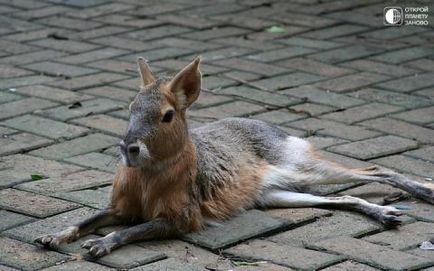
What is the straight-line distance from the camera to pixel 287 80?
8.94m

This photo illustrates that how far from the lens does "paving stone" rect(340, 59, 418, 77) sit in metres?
9.16

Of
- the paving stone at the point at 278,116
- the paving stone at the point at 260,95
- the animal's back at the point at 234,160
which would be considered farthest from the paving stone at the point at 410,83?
the animal's back at the point at 234,160

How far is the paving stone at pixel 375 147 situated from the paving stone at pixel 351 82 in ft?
4.49

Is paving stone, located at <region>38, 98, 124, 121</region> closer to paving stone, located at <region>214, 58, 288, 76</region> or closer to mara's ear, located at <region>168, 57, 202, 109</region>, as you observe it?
paving stone, located at <region>214, 58, 288, 76</region>

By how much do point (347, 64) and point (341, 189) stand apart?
10.2 ft

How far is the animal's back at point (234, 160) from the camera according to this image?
590cm

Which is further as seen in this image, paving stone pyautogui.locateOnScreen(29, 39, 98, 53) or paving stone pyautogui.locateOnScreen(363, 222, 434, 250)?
paving stone pyautogui.locateOnScreen(29, 39, 98, 53)

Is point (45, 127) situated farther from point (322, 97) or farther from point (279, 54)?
point (279, 54)

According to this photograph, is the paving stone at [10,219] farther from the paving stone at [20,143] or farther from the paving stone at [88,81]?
the paving stone at [88,81]

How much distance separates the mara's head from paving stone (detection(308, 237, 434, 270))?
940 mm

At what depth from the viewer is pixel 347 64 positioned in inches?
371

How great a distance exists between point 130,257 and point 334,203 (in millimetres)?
1362

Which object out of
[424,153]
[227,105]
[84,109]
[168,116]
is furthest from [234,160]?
[84,109]

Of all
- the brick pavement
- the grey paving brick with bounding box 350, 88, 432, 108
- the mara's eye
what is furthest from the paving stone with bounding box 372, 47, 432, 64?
the mara's eye
